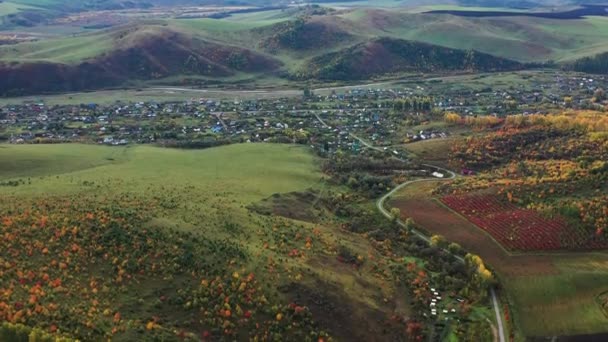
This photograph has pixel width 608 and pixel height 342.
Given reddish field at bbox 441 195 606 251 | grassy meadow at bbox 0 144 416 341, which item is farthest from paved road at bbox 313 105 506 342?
grassy meadow at bbox 0 144 416 341

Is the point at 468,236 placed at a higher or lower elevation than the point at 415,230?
higher

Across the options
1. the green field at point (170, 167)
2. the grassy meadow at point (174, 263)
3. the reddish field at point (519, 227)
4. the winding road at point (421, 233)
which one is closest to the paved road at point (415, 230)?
the winding road at point (421, 233)

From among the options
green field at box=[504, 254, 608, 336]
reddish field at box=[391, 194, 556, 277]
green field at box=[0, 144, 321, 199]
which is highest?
green field at box=[0, 144, 321, 199]

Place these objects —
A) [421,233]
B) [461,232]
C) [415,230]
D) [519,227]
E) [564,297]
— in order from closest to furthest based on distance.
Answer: [564,297]
[519,227]
[461,232]
[421,233]
[415,230]

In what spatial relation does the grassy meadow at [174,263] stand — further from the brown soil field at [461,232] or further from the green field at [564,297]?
the green field at [564,297]

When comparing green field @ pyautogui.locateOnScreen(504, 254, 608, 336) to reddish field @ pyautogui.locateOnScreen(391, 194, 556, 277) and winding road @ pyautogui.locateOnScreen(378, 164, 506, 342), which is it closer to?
reddish field @ pyautogui.locateOnScreen(391, 194, 556, 277)

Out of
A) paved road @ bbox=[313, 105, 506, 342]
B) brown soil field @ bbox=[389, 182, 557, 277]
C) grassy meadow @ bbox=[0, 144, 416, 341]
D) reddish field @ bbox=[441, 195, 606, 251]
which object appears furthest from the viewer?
reddish field @ bbox=[441, 195, 606, 251]

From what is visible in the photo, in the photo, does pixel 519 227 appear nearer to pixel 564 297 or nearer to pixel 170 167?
pixel 564 297

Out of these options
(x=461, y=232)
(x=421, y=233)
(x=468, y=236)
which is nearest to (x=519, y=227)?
(x=468, y=236)

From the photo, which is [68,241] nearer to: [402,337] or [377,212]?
[402,337]
